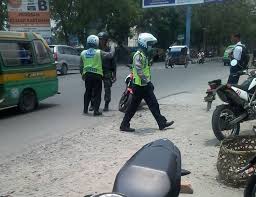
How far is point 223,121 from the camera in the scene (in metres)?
7.64

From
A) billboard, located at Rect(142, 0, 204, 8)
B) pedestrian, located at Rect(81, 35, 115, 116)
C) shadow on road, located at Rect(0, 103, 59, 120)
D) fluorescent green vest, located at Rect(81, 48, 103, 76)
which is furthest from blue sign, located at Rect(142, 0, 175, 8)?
fluorescent green vest, located at Rect(81, 48, 103, 76)

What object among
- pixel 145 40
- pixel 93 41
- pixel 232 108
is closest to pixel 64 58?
pixel 93 41

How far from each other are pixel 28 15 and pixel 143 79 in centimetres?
1752

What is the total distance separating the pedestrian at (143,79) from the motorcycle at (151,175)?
5.37m

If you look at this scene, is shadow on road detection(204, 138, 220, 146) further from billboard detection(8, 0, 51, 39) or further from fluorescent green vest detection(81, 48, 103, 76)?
billboard detection(8, 0, 51, 39)

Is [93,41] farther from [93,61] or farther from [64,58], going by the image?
[64,58]

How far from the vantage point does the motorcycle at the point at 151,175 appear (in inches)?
103

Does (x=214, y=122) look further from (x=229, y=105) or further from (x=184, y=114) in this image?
(x=184, y=114)

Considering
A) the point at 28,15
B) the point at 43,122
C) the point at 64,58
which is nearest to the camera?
the point at 43,122

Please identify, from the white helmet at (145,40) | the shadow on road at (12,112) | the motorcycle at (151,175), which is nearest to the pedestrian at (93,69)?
the shadow on road at (12,112)

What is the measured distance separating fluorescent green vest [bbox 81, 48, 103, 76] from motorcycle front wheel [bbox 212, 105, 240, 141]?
3.86m

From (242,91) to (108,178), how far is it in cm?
308

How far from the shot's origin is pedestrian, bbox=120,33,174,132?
335 inches

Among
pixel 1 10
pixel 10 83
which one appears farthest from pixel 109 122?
pixel 1 10
